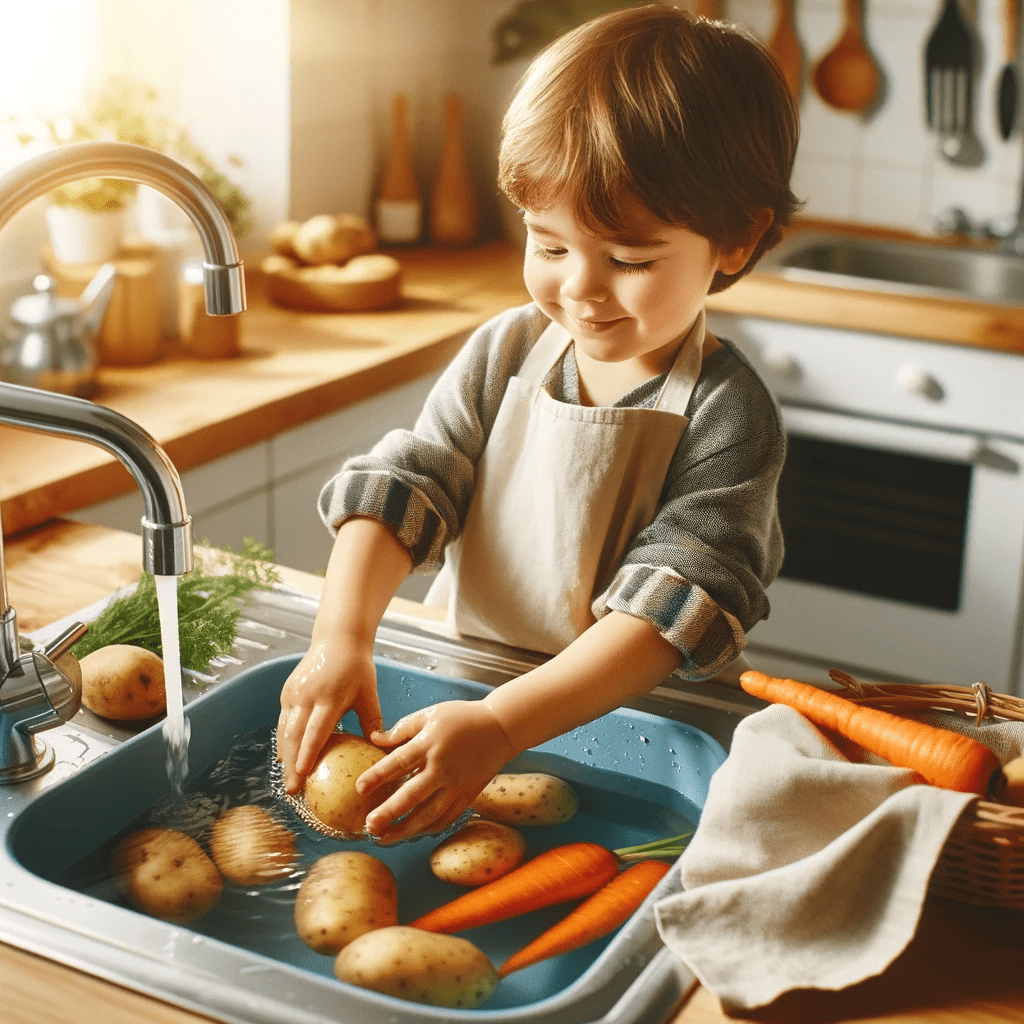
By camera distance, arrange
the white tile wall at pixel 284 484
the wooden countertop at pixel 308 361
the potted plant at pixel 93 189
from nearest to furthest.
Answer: the wooden countertop at pixel 308 361 < the white tile wall at pixel 284 484 < the potted plant at pixel 93 189

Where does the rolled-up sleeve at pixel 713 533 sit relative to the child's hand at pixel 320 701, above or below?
above

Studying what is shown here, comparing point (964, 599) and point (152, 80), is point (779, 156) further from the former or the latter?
point (152, 80)

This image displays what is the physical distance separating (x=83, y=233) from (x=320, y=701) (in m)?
1.34

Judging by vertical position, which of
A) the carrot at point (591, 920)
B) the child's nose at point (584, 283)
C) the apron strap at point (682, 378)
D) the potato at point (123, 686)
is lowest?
the carrot at point (591, 920)

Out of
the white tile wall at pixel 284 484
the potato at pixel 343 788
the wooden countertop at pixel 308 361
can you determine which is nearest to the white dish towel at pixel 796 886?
the potato at pixel 343 788

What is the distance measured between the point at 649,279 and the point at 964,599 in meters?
1.52

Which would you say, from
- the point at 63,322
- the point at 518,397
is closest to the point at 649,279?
the point at 518,397

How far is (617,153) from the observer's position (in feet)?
2.94

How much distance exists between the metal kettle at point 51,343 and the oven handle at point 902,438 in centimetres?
109

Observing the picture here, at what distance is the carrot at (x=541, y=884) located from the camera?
0.85 metres

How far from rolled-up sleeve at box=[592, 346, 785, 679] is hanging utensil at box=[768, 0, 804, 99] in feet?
6.20

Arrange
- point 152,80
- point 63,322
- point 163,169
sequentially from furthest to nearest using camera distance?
point 152,80 → point 63,322 → point 163,169

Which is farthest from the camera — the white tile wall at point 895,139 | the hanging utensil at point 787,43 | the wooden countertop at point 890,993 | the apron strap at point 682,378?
the hanging utensil at point 787,43

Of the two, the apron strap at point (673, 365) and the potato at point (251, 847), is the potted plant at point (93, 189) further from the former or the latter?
the potato at point (251, 847)
